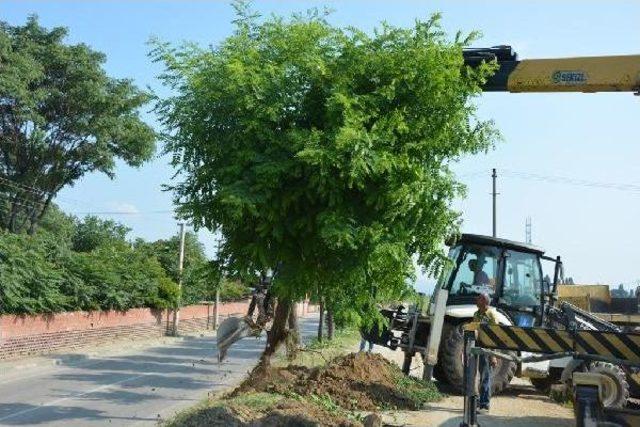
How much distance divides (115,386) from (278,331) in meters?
8.03

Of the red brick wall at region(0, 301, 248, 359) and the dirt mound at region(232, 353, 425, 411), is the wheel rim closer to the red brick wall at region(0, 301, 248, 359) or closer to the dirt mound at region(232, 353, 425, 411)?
the dirt mound at region(232, 353, 425, 411)

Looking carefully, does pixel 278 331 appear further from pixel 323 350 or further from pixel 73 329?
pixel 73 329

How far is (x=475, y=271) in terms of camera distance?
54.3ft

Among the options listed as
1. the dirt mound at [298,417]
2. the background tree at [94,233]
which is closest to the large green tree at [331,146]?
the dirt mound at [298,417]

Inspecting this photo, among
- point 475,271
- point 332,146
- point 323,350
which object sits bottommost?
point 323,350

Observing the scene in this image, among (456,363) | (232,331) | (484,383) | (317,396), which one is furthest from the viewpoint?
(456,363)

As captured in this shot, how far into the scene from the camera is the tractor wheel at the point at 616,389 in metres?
9.70

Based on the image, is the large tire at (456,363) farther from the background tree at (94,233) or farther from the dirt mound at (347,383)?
the background tree at (94,233)

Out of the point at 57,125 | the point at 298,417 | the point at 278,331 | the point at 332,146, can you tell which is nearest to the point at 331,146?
the point at 332,146

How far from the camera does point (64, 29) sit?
130 ft

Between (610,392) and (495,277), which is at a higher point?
(495,277)

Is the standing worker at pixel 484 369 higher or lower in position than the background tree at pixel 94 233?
lower

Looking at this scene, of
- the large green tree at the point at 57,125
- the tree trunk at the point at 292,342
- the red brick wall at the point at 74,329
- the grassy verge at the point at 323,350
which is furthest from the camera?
the large green tree at the point at 57,125

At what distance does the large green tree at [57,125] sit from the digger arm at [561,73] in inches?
1126
